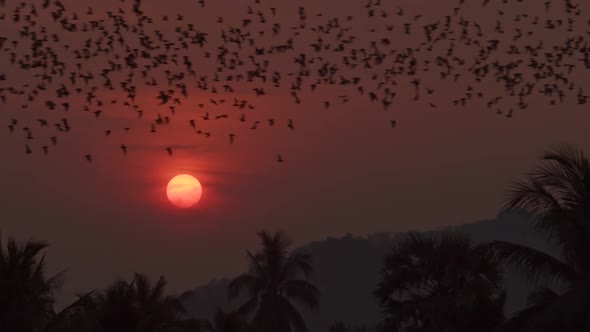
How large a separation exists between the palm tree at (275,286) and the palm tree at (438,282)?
2860cm

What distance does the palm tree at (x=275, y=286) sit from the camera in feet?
248

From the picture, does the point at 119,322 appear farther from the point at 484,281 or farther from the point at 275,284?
the point at 275,284

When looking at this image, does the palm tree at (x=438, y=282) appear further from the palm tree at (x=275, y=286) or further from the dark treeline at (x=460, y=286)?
the palm tree at (x=275, y=286)

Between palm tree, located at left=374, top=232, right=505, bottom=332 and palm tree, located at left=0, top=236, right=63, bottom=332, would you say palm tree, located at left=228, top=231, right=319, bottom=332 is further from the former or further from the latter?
palm tree, located at left=0, top=236, right=63, bottom=332

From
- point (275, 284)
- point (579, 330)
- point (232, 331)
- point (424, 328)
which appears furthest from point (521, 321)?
point (275, 284)

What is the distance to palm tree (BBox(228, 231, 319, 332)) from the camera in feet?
248

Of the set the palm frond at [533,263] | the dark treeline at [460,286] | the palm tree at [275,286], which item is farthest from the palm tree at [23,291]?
the palm tree at [275,286]

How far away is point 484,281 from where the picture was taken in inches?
1762

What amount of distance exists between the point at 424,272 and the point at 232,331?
738cm

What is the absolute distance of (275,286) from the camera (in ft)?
255

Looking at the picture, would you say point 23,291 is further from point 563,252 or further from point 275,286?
point 275,286

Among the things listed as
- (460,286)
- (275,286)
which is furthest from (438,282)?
(275,286)

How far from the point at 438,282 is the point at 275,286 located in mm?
33144

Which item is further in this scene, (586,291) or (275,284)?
(275,284)
